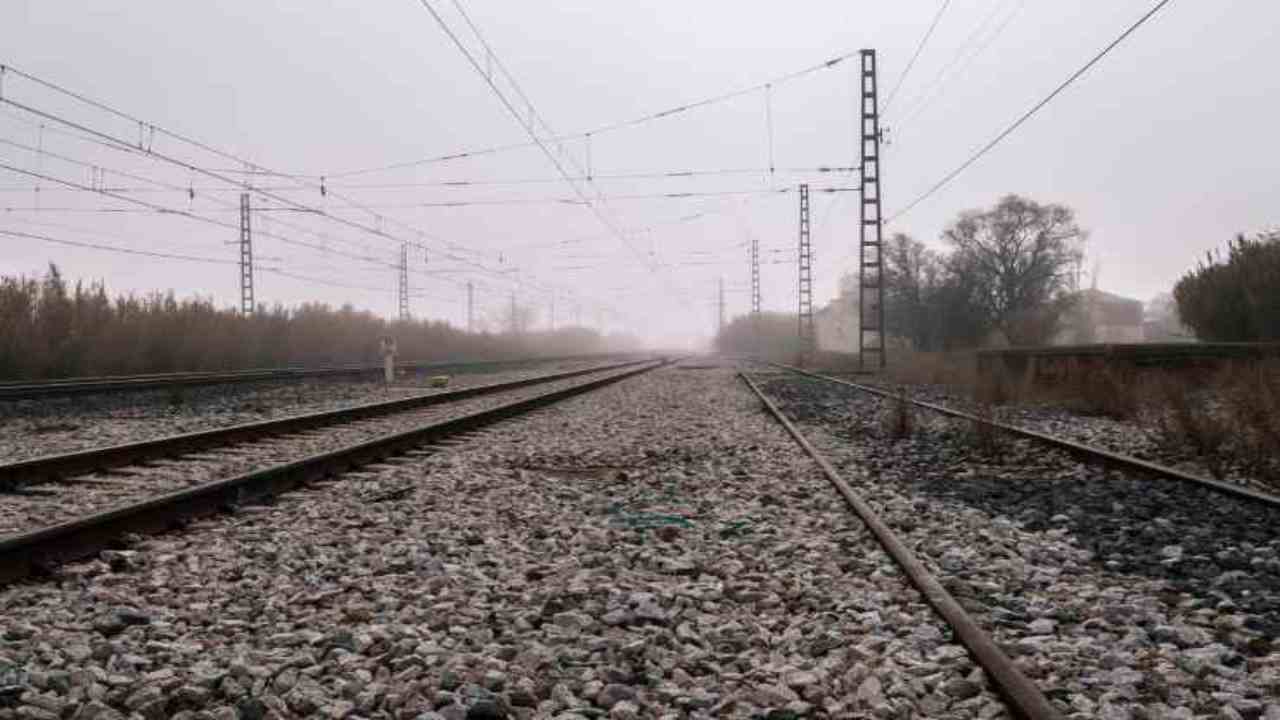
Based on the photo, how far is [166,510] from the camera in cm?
487

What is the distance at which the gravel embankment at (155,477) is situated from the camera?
534 cm

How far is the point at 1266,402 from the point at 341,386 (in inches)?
679

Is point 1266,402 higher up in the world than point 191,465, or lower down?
higher up

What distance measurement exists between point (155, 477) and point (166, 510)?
6.97ft

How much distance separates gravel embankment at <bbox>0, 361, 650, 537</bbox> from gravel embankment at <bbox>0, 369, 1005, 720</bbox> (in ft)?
3.75

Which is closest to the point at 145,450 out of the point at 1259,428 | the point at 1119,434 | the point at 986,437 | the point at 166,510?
the point at 166,510

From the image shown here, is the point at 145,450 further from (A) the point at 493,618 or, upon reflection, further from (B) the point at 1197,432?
(B) the point at 1197,432

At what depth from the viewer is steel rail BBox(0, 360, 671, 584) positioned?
12.6ft

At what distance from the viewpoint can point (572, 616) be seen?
3.37 meters

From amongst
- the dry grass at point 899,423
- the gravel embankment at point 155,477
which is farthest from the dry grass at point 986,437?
the gravel embankment at point 155,477

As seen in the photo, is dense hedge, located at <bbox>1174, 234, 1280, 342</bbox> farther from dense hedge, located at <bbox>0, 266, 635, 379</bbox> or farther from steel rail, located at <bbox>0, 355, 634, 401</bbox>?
dense hedge, located at <bbox>0, 266, 635, 379</bbox>

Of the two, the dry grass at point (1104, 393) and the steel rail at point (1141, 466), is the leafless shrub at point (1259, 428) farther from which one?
the dry grass at point (1104, 393)

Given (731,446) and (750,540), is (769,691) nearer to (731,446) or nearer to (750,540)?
(750,540)

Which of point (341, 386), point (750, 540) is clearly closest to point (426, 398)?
point (341, 386)
